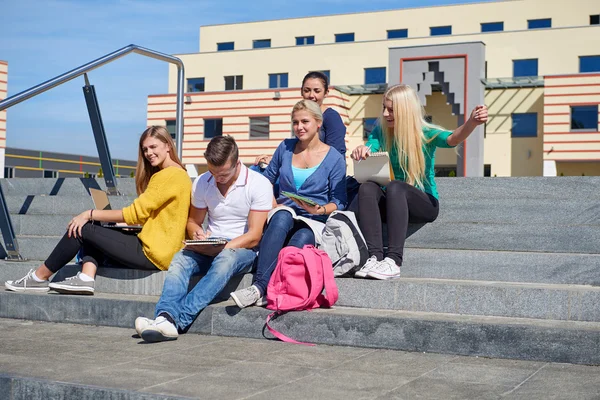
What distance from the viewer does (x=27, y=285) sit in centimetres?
602

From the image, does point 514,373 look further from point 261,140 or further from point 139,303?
point 261,140

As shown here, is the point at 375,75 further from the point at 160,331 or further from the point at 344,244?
the point at 160,331

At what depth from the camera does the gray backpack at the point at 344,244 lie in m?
5.28

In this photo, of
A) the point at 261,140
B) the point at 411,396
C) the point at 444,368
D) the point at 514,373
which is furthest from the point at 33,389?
the point at 261,140

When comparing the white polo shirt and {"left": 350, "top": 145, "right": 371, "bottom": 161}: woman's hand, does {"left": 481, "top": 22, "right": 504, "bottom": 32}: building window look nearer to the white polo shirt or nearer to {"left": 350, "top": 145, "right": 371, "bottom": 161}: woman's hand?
{"left": 350, "top": 145, "right": 371, "bottom": 161}: woman's hand

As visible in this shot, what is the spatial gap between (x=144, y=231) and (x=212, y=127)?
32800 millimetres

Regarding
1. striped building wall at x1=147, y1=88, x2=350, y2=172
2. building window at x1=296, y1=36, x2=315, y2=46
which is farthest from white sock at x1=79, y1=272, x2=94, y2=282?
building window at x1=296, y1=36, x2=315, y2=46

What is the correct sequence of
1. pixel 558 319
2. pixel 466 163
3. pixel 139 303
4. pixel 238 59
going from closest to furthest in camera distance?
pixel 558 319 → pixel 139 303 → pixel 466 163 → pixel 238 59

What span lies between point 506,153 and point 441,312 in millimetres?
30027

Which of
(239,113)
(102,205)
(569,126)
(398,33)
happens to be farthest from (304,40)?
(102,205)

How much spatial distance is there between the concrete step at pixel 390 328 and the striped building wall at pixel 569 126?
2928 cm

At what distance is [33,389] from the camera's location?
3643mm

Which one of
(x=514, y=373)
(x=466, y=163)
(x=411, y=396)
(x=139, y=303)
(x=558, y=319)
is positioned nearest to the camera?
(x=411, y=396)

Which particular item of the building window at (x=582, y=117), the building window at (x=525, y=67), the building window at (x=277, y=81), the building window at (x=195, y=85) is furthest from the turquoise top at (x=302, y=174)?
the building window at (x=195, y=85)
